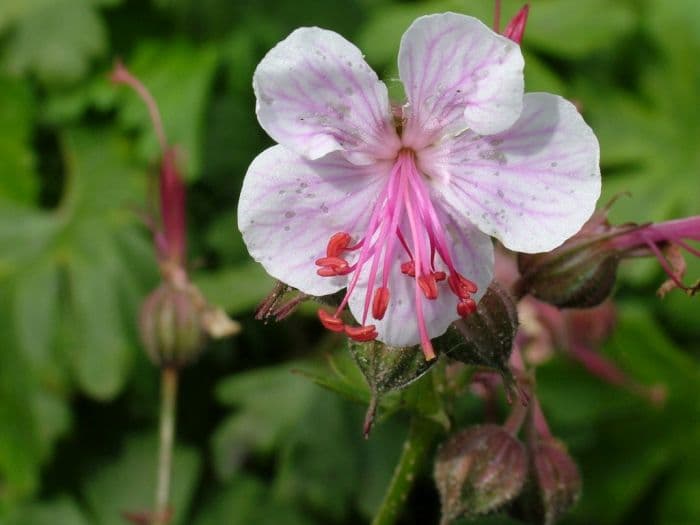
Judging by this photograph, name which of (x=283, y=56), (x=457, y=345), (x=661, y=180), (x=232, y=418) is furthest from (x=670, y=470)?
(x=283, y=56)

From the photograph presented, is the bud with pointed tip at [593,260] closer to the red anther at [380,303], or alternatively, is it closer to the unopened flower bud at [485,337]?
the unopened flower bud at [485,337]

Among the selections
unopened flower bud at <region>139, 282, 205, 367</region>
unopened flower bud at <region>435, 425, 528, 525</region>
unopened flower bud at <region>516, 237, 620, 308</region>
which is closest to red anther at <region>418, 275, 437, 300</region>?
unopened flower bud at <region>516, 237, 620, 308</region>

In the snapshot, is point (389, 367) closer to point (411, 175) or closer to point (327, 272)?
point (327, 272)

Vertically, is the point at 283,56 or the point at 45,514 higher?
the point at 283,56

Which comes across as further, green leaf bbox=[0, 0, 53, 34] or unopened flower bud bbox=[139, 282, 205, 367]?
green leaf bbox=[0, 0, 53, 34]

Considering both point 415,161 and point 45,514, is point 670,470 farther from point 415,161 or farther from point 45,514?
point 415,161

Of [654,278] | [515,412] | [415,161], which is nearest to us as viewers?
[415,161]

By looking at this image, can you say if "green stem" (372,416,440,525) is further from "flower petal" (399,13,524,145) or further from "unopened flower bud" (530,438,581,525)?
"flower petal" (399,13,524,145)

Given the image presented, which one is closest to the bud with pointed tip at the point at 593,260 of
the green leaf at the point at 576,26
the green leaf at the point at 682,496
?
the green leaf at the point at 576,26
